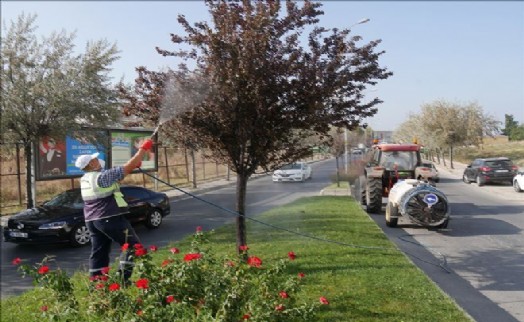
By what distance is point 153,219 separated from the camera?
12.9m

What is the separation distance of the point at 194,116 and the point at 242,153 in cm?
89

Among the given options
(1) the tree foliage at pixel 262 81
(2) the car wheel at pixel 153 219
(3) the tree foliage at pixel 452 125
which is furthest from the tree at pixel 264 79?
(3) the tree foliage at pixel 452 125

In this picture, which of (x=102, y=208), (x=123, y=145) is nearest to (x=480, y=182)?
(x=123, y=145)

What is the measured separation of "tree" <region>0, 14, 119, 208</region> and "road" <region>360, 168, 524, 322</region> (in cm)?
905

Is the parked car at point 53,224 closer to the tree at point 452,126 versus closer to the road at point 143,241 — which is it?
the road at point 143,241

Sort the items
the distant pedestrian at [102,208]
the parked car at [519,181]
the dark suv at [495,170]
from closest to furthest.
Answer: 1. the distant pedestrian at [102,208]
2. the parked car at [519,181]
3. the dark suv at [495,170]

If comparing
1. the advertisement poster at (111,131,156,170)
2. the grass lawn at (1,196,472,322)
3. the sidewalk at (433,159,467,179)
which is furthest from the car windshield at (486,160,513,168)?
the advertisement poster at (111,131,156,170)

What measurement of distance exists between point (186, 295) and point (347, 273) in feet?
11.3

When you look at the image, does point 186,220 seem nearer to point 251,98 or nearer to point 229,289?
point 251,98

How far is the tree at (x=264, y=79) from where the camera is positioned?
6.00 meters

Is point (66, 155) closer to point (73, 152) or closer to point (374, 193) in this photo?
point (73, 152)

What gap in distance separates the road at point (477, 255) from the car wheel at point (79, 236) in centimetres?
682

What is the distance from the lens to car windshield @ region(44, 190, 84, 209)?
10.9 meters

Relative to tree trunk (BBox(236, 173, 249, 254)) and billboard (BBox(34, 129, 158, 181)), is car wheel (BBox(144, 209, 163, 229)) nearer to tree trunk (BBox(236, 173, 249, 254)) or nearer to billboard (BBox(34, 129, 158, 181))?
billboard (BBox(34, 129, 158, 181))
